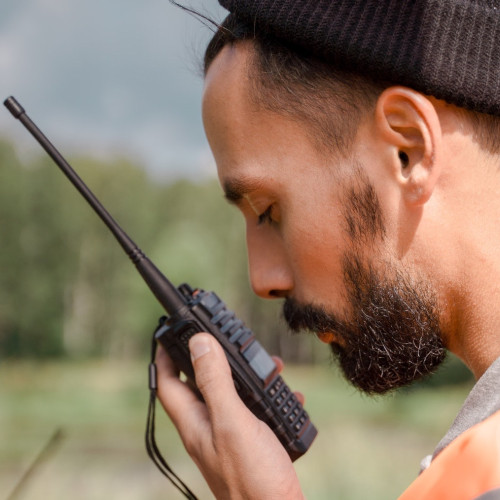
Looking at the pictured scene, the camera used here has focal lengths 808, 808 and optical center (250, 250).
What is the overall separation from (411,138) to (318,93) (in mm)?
232

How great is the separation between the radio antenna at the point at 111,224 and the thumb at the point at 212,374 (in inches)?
5.2

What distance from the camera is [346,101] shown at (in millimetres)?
1567

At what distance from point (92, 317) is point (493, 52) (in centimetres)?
2924

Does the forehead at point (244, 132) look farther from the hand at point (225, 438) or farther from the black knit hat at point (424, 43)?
the hand at point (225, 438)

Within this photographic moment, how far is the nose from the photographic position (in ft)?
5.58

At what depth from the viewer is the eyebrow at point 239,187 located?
1630mm

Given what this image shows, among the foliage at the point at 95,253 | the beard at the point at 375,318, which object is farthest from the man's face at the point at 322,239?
the foliage at the point at 95,253

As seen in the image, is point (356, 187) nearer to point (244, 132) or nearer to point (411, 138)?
point (411, 138)

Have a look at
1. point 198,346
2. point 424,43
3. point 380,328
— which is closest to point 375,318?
point 380,328

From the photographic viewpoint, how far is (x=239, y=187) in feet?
5.41

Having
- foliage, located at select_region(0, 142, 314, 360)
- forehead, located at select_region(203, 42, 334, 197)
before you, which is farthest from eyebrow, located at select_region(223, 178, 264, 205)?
foliage, located at select_region(0, 142, 314, 360)

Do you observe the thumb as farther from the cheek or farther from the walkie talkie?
the cheek

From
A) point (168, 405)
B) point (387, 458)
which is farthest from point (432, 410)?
point (168, 405)

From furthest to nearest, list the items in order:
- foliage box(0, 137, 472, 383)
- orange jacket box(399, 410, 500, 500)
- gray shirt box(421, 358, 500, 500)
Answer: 1. foliage box(0, 137, 472, 383)
2. gray shirt box(421, 358, 500, 500)
3. orange jacket box(399, 410, 500, 500)
